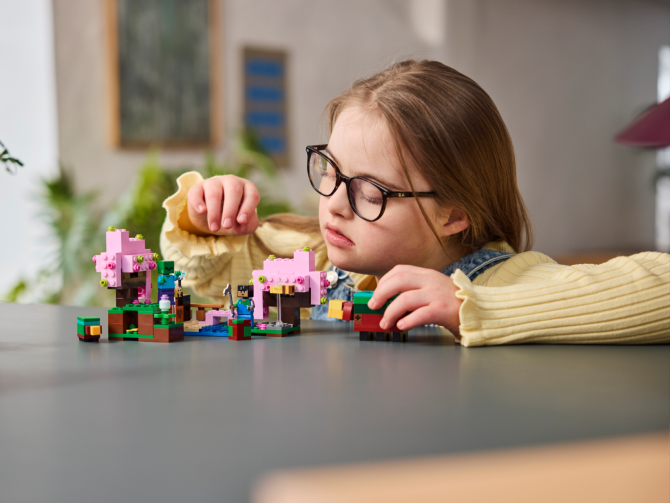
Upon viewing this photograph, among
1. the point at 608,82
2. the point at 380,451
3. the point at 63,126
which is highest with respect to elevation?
the point at 608,82

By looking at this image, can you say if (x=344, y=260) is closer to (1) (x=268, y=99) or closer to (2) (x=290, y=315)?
(2) (x=290, y=315)

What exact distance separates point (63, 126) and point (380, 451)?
3238 mm

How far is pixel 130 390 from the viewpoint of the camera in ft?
1.65

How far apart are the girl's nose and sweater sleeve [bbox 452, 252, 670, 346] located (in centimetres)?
20

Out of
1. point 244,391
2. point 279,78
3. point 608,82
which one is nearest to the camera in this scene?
point 244,391

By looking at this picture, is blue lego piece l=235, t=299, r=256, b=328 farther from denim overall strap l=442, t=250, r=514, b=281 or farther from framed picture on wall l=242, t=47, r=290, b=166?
framed picture on wall l=242, t=47, r=290, b=166

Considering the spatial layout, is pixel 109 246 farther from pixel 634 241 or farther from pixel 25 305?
pixel 634 241

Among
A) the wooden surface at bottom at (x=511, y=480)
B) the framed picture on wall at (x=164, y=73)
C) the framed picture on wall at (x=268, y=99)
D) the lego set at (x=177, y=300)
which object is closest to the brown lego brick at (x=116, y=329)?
the lego set at (x=177, y=300)

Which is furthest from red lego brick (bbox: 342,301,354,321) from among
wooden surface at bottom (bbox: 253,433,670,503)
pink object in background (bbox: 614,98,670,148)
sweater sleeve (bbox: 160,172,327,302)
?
pink object in background (bbox: 614,98,670,148)

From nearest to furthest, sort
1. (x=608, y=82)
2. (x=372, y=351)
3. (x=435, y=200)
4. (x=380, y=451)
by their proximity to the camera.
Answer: (x=380, y=451), (x=372, y=351), (x=435, y=200), (x=608, y=82)

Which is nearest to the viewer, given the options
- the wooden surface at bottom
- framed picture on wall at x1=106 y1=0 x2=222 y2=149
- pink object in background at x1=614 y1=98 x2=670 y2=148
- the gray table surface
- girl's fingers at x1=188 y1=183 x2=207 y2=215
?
the wooden surface at bottom

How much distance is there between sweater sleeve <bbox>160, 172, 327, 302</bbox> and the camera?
105cm

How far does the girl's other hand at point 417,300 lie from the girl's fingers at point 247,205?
0.30 meters

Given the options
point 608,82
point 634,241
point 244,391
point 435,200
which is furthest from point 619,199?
point 244,391
